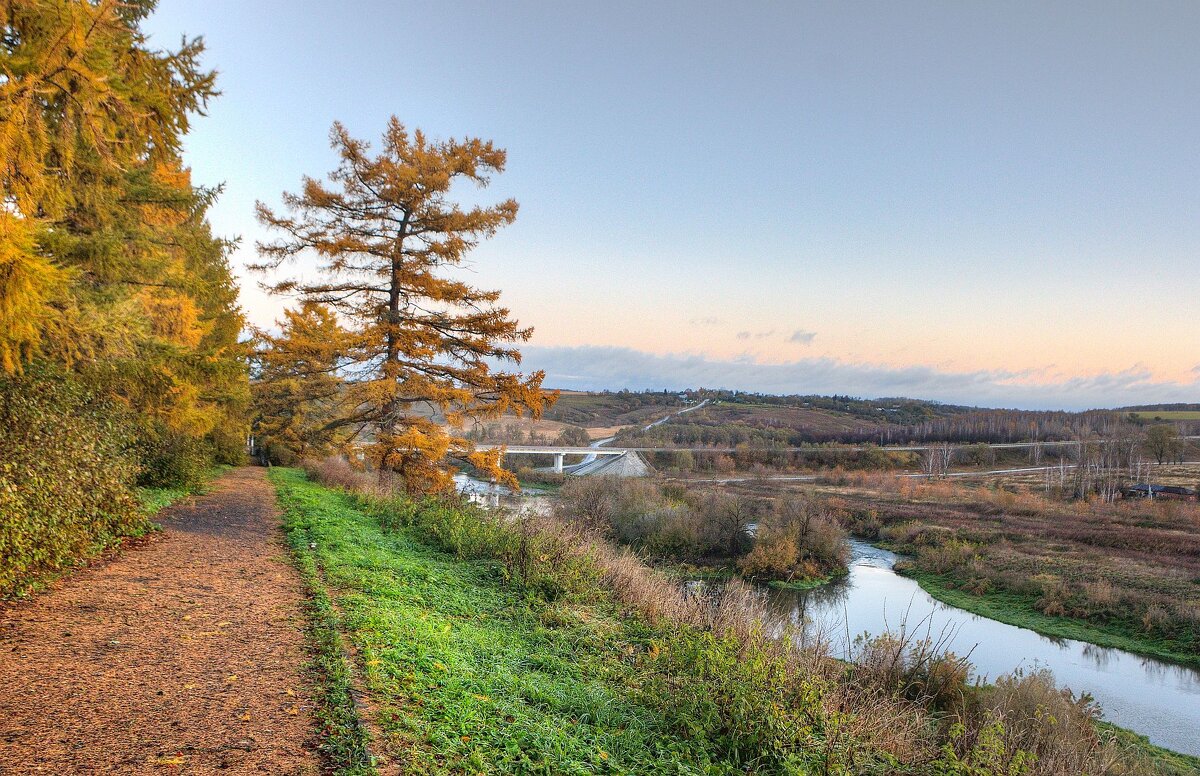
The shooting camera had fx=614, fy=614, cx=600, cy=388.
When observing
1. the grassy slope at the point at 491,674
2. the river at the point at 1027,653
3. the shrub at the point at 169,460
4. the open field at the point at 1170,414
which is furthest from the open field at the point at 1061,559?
the open field at the point at 1170,414

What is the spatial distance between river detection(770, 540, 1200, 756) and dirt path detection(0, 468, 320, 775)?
27.4 ft

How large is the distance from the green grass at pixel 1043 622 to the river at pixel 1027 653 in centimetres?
42

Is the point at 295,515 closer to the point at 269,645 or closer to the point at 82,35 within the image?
the point at 269,645

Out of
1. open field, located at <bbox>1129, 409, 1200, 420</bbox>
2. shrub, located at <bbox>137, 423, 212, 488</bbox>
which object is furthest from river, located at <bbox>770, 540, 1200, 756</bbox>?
open field, located at <bbox>1129, 409, 1200, 420</bbox>

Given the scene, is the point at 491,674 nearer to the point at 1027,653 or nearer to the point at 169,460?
the point at 169,460

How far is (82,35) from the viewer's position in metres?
5.63

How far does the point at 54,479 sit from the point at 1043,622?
2564 cm

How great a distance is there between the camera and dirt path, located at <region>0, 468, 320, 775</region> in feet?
11.9

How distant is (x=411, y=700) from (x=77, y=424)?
6207mm

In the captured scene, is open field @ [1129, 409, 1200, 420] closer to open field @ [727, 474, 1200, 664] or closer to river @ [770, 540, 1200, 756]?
open field @ [727, 474, 1200, 664]

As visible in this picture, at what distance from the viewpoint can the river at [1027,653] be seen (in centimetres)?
1304

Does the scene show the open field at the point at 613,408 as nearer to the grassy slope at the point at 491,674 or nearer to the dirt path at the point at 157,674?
the grassy slope at the point at 491,674

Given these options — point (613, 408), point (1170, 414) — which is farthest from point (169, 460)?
point (1170, 414)

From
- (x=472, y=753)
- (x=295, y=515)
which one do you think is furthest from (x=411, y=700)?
(x=295, y=515)
